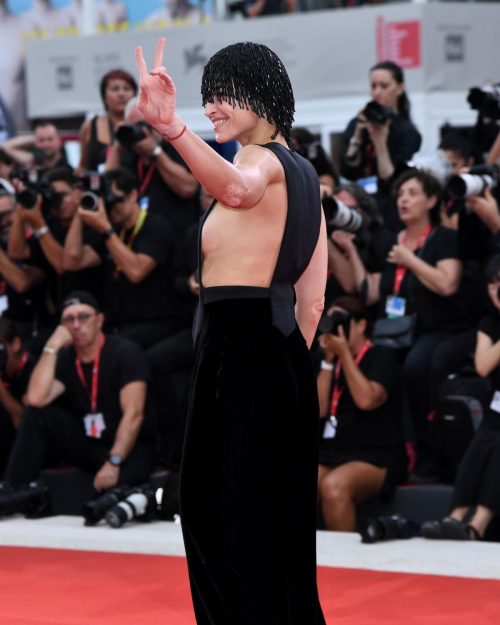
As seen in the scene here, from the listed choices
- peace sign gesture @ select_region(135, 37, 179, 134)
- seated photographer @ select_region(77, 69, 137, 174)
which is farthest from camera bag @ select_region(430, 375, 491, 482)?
peace sign gesture @ select_region(135, 37, 179, 134)

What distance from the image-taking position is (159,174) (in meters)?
5.99

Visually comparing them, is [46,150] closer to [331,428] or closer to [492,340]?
[331,428]

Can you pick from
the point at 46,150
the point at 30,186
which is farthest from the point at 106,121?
the point at 30,186

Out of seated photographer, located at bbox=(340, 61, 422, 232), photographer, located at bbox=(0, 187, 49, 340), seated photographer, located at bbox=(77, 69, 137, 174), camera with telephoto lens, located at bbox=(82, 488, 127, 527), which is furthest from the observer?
seated photographer, located at bbox=(77, 69, 137, 174)

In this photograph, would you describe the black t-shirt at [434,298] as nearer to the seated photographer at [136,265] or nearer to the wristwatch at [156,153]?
the seated photographer at [136,265]

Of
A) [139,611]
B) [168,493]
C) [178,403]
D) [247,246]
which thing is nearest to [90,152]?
[178,403]

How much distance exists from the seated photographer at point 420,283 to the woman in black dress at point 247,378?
8.85 feet

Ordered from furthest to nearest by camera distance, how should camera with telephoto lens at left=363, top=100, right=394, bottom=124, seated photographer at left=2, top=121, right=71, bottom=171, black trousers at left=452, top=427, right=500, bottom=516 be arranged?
seated photographer at left=2, top=121, right=71, bottom=171 < camera with telephoto lens at left=363, top=100, right=394, bottom=124 < black trousers at left=452, top=427, right=500, bottom=516

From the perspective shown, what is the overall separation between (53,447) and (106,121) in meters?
2.18

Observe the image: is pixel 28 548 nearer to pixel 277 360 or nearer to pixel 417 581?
pixel 417 581

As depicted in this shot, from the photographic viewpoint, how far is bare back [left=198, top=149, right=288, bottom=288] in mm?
2322

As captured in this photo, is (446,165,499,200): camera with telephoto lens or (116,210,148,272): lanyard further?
(116,210,148,272): lanyard

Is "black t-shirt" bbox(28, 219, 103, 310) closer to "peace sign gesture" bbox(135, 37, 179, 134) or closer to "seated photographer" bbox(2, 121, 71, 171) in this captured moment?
"seated photographer" bbox(2, 121, 71, 171)

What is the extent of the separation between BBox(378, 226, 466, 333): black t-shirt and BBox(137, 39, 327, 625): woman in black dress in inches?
109
